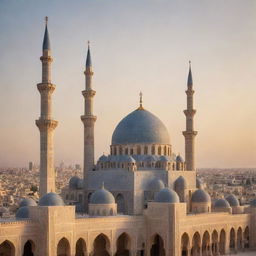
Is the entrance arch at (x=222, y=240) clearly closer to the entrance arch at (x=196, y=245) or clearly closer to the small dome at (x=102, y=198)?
the entrance arch at (x=196, y=245)

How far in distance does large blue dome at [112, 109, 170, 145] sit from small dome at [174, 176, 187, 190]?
2.83m

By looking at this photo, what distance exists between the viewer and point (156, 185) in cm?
3180

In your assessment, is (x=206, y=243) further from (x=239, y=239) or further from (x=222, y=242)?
(x=239, y=239)

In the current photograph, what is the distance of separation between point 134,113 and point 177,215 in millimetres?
9028

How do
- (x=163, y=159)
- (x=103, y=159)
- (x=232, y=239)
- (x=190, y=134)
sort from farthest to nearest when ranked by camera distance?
(x=190, y=134)
(x=232, y=239)
(x=103, y=159)
(x=163, y=159)

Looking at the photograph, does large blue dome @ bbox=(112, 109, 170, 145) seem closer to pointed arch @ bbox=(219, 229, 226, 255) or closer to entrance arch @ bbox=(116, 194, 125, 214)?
entrance arch @ bbox=(116, 194, 125, 214)

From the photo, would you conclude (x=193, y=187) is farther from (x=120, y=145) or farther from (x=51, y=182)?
(x=51, y=182)

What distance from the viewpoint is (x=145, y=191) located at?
3192 cm

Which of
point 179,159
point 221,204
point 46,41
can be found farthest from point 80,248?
point 46,41

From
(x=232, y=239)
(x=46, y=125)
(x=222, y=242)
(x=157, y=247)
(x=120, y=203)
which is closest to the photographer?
(x=46, y=125)

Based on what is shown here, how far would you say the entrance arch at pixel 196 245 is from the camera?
31.0m

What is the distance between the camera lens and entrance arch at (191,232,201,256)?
102 ft

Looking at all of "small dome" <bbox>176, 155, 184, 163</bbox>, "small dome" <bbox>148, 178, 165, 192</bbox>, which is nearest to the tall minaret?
"small dome" <bbox>148, 178, 165, 192</bbox>

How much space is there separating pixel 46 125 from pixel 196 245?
10.9 m
